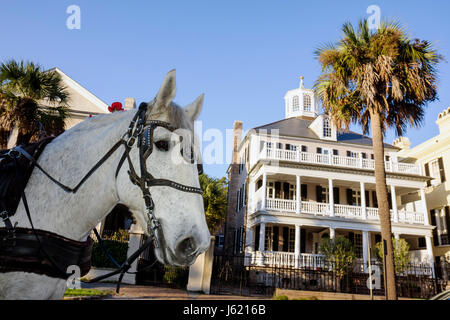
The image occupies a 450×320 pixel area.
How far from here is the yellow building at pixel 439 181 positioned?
22797mm

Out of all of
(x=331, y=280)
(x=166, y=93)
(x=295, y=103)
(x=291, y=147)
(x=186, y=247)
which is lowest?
(x=331, y=280)

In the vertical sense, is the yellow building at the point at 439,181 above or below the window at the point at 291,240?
above

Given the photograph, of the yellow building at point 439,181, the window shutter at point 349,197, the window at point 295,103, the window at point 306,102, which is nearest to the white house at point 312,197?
the window shutter at point 349,197

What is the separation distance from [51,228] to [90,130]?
0.68 m

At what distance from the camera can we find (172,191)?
4.92ft

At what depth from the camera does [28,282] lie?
1.49 m

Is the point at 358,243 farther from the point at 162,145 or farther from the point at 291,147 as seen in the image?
the point at 162,145

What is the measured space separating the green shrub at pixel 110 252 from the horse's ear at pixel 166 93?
1241cm

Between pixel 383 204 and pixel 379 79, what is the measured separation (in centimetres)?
535

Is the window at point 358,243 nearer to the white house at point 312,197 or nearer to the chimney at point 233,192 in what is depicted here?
the white house at point 312,197

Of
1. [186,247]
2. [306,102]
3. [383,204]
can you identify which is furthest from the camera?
[306,102]

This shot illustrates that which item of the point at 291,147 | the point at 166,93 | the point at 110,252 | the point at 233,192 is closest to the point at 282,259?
the point at 291,147
